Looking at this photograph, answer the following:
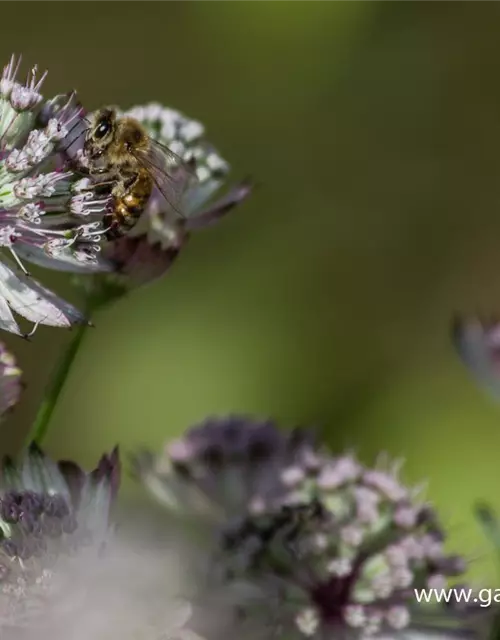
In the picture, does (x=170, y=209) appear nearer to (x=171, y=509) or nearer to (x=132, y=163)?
(x=132, y=163)

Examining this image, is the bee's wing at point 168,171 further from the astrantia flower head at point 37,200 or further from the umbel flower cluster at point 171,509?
the astrantia flower head at point 37,200

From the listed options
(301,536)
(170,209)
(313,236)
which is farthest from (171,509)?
(313,236)

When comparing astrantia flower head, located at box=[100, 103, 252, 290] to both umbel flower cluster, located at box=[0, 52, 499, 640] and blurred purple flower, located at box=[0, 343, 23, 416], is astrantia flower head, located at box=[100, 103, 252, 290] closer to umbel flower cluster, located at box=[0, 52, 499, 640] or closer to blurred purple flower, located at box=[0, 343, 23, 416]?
umbel flower cluster, located at box=[0, 52, 499, 640]

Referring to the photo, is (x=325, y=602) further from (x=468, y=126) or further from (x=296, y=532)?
(x=468, y=126)

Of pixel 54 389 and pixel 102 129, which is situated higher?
pixel 102 129

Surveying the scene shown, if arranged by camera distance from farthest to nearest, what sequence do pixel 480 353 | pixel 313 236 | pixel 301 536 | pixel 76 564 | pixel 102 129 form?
pixel 313 236 → pixel 480 353 → pixel 102 129 → pixel 301 536 → pixel 76 564

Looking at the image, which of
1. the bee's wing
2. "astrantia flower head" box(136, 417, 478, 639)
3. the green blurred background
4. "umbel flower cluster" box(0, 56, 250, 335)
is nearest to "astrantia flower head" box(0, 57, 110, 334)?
"umbel flower cluster" box(0, 56, 250, 335)

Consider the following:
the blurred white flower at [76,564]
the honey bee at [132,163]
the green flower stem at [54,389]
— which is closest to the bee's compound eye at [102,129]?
the honey bee at [132,163]
